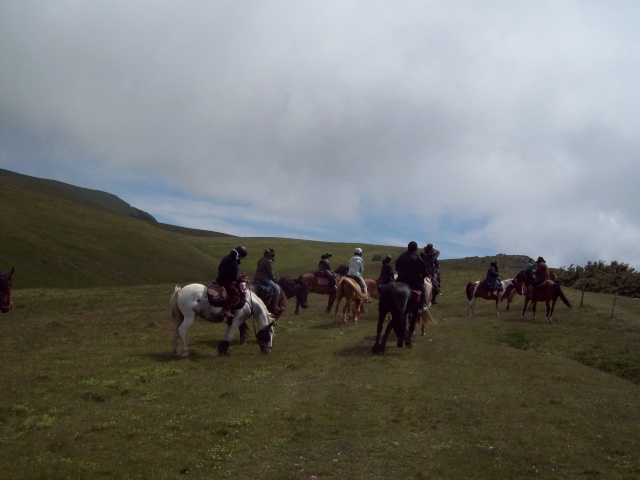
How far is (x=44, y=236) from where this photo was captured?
8919cm

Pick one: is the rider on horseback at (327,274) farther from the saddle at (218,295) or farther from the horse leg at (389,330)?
the saddle at (218,295)

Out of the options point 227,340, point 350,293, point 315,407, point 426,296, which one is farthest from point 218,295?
point 350,293

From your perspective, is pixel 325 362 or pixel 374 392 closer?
pixel 374 392

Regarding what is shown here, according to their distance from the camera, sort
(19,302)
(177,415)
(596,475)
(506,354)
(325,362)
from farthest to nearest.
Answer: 1. (19,302)
2. (506,354)
3. (325,362)
4. (177,415)
5. (596,475)

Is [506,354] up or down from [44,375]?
up

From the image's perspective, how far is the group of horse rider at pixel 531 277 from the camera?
30.7 metres

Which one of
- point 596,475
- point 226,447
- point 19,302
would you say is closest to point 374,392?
point 226,447

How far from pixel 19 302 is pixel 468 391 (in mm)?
33254

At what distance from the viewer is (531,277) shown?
33.0m

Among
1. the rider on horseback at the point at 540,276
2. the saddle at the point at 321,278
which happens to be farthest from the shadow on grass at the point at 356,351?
the rider on horseback at the point at 540,276

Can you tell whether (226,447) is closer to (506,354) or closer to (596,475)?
(596,475)

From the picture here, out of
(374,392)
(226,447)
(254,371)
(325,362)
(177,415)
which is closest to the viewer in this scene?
(226,447)

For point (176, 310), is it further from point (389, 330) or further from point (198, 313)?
point (389, 330)

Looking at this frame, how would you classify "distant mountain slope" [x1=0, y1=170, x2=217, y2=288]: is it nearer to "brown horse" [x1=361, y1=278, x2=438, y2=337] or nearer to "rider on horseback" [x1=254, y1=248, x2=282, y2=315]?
"brown horse" [x1=361, y1=278, x2=438, y2=337]
